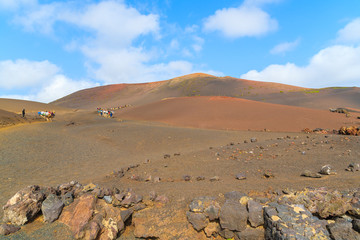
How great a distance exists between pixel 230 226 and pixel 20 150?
11496 mm

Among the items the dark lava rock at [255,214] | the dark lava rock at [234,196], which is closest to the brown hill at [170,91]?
the dark lava rock at [234,196]

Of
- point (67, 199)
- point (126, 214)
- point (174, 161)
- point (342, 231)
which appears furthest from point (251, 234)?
point (174, 161)

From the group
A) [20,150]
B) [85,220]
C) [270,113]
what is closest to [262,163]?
[85,220]

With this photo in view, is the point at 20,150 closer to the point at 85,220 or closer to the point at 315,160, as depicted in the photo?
the point at 85,220

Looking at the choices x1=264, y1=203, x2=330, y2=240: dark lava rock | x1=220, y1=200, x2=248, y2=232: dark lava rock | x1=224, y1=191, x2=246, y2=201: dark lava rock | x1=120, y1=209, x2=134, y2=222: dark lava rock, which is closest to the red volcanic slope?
x1=224, y1=191, x2=246, y2=201: dark lava rock

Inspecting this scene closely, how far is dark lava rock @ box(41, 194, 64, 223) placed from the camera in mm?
3521

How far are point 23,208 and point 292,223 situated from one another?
4336mm

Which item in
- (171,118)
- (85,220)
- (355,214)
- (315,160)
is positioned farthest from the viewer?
(171,118)

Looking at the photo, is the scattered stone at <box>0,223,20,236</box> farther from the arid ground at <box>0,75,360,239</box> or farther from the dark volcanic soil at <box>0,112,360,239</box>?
the arid ground at <box>0,75,360,239</box>

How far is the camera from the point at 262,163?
6957mm

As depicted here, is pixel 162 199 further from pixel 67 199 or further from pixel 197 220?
pixel 67 199

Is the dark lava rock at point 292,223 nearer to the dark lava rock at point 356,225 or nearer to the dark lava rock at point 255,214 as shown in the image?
the dark lava rock at point 255,214

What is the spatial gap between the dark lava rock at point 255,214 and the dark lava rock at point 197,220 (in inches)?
27.6

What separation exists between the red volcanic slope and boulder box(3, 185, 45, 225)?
16481 millimetres
